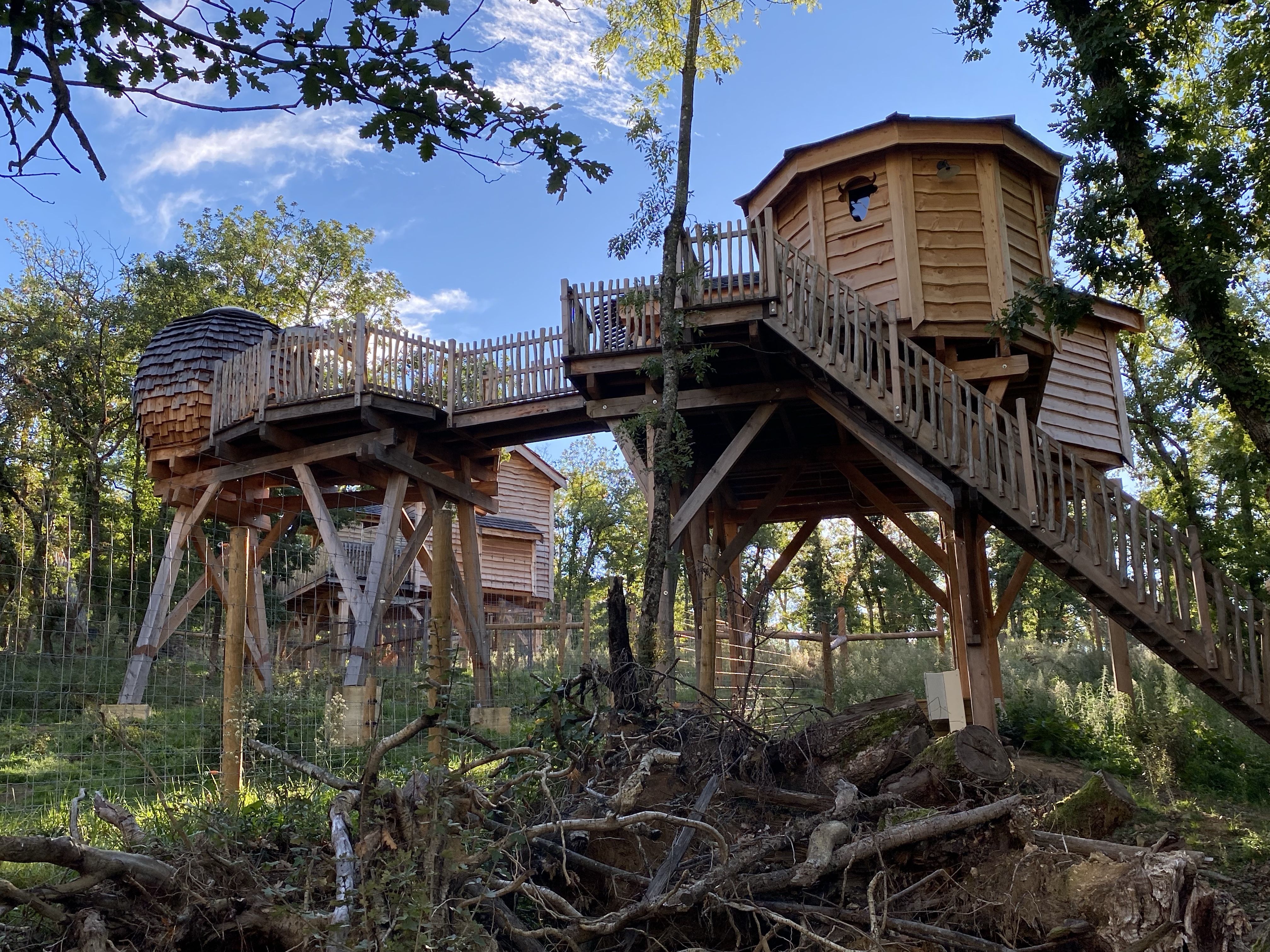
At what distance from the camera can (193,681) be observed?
1573cm

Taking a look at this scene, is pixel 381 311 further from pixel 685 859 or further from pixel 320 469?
pixel 685 859

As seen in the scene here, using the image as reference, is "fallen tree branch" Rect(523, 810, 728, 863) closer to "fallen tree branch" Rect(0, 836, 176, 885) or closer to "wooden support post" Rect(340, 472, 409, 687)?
"fallen tree branch" Rect(0, 836, 176, 885)

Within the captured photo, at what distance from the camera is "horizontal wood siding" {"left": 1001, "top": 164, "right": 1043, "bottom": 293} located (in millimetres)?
11828

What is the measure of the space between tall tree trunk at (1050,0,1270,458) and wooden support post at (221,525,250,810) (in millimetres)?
7868

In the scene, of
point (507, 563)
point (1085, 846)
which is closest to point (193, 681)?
point (1085, 846)

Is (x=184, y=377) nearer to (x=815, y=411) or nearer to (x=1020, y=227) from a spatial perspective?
(x=815, y=411)

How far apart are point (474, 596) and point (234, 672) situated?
260 inches

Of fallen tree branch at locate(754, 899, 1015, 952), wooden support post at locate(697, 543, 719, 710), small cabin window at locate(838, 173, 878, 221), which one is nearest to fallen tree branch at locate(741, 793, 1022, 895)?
fallen tree branch at locate(754, 899, 1015, 952)

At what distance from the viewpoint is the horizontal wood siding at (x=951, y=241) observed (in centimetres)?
1126

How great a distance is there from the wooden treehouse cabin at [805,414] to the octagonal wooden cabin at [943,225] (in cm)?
3

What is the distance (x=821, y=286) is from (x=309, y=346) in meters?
6.34

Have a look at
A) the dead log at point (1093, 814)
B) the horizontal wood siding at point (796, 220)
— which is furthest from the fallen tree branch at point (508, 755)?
the horizontal wood siding at point (796, 220)

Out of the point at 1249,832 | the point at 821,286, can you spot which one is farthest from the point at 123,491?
the point at 1249,832

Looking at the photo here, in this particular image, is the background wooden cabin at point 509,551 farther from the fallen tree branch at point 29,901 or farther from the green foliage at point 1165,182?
the fallen tree branch at point 29,901
